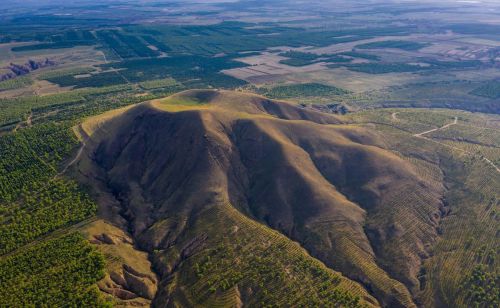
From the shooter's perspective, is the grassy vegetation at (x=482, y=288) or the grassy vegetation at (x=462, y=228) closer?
the grassy vegetation at (x=482, y=288)

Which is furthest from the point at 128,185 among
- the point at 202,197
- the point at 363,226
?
the point at 363,226

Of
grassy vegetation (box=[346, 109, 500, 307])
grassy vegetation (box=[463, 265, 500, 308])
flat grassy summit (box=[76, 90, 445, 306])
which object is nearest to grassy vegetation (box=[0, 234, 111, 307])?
flat grassy summit (box=[76, 90, 445, 306])

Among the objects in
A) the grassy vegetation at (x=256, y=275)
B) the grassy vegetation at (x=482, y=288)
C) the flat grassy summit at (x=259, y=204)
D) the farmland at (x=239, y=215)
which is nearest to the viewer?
the grassy vegetation at (x=256, y=275)

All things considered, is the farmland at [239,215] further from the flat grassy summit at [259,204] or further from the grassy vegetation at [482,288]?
the flat grassy summit at [259,204]

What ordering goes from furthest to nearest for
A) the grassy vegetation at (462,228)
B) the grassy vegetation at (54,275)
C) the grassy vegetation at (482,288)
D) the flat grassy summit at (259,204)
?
the flat grassy summit at (259,204)
the grassy vegetation at (462,228)
the grassy vegetation at (482,288)
the grassy vegetation at (54,275)

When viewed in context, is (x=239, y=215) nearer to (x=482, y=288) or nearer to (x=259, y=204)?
(x=259, y=204)

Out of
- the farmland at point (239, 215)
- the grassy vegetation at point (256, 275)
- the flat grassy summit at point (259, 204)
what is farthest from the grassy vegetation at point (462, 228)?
the grassy vegetation at point (256, 275)

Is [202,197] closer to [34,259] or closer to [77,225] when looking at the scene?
[77,225]
